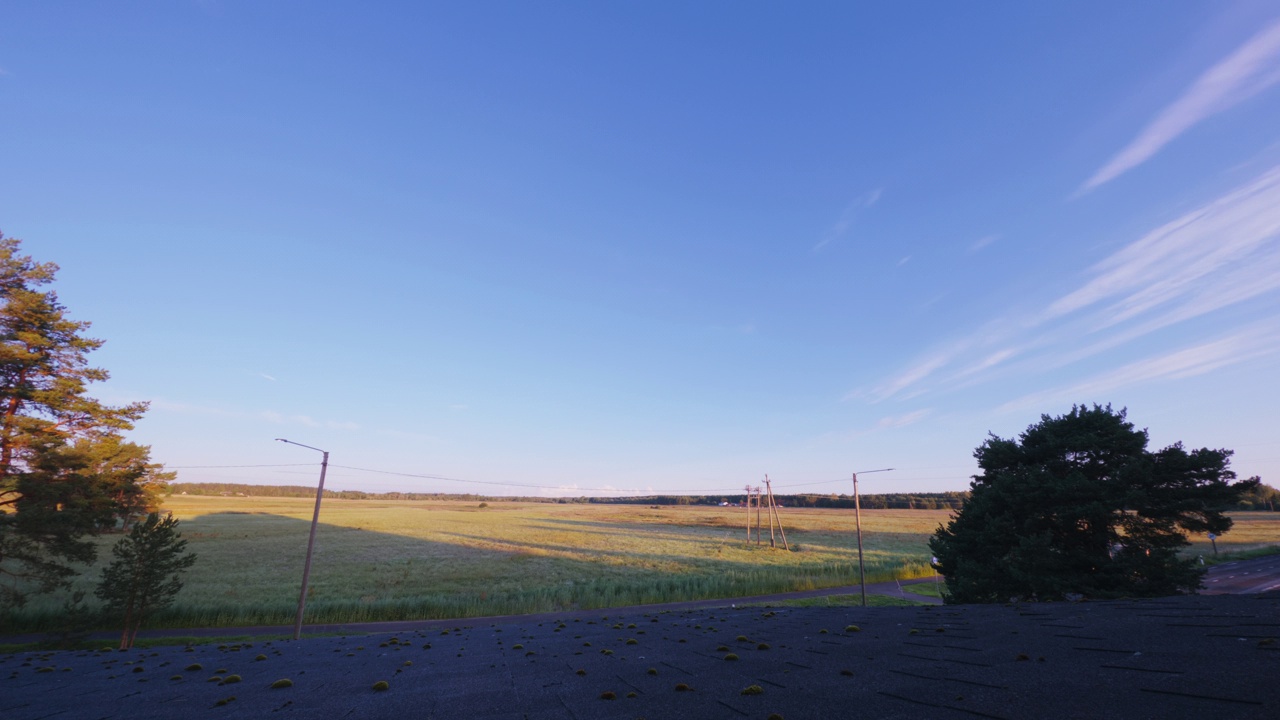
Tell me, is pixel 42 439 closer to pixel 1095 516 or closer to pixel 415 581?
pixel 415 581

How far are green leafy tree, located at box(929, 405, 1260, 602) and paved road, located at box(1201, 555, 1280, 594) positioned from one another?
13.7 metres

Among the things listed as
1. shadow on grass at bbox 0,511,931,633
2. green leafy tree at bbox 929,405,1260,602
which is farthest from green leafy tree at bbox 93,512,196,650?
green leafy tree at bbox 929,405,1260,602

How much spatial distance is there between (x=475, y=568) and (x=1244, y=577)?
201 feet

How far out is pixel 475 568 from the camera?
4850 cm

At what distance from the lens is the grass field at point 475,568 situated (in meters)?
31.4

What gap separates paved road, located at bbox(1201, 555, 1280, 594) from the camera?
31.5 metres

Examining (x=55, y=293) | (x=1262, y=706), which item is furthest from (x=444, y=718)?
(x=55, y=293)

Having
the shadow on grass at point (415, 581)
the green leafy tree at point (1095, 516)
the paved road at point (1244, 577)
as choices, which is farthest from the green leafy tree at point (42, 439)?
the paved road at point (1244, 577)

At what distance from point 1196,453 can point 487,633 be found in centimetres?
2506

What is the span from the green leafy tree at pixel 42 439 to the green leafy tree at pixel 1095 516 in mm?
45754

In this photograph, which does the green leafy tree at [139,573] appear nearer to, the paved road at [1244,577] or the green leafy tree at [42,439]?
the green leafy tree at [42,439]

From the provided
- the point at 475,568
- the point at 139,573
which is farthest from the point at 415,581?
the point at 139,573

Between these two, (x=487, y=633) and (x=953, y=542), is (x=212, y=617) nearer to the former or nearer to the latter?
(x=487, y=633)

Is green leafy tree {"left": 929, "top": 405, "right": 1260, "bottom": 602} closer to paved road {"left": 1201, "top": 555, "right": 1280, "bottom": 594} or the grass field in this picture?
paved road {"left": 1201, "top": 555, "right": 1280, "bottom": 594}
